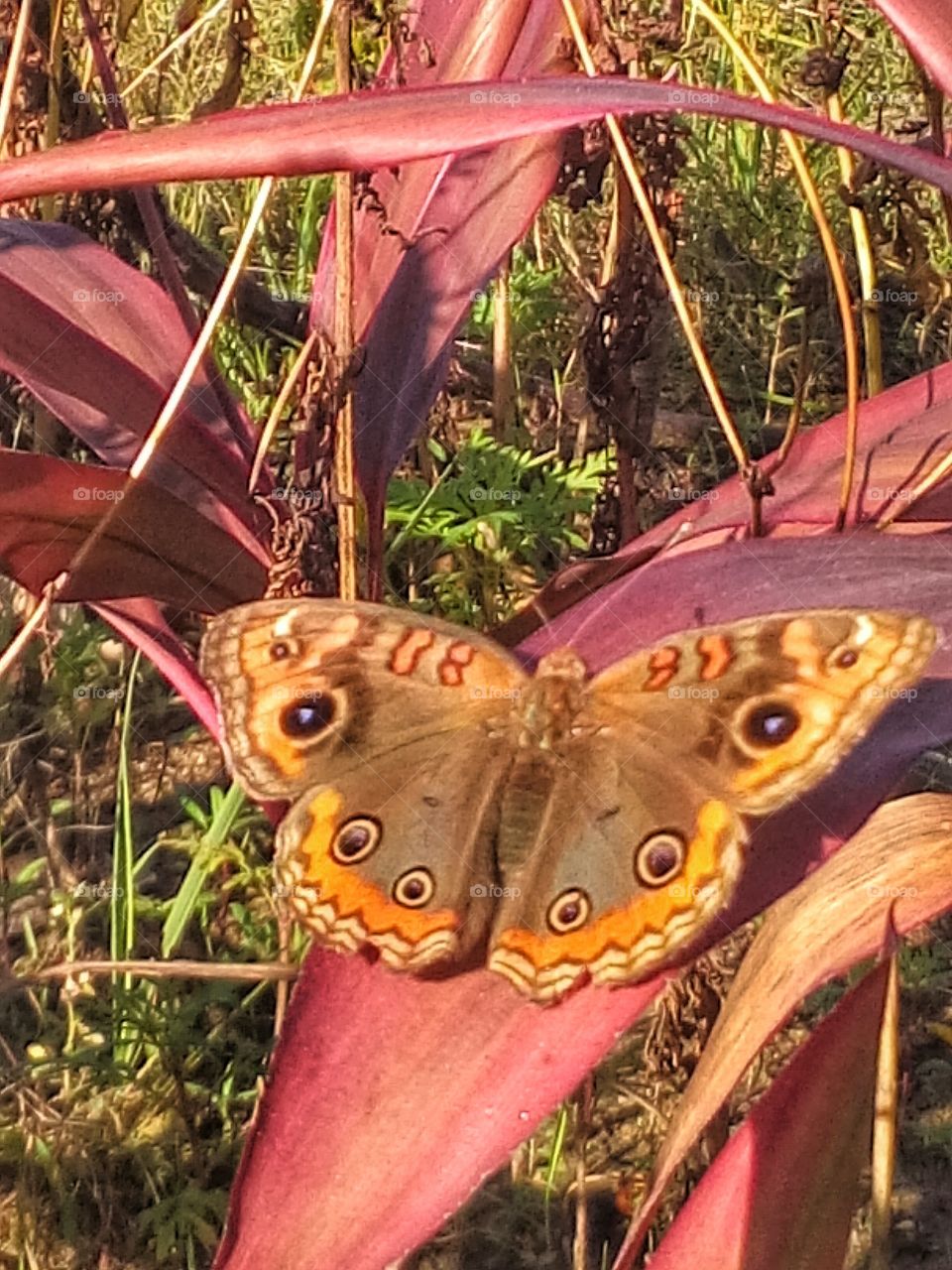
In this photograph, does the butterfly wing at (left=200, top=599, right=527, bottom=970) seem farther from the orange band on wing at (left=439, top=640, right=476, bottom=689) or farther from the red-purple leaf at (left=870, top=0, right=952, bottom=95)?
the red-purple leaf at (left=870, top=0, right=952, bottom=95)

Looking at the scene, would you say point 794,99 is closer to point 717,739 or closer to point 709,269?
point 709,269

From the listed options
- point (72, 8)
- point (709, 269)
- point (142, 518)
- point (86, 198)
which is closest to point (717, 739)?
point (142, 518)

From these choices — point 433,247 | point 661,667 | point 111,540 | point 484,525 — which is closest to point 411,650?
point 661,667

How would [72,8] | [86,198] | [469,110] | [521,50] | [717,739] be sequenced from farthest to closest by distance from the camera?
[72,8]
[86,198]
[521,50]
[717,739]
[469,110]

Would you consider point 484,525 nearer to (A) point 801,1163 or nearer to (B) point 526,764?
(B) point 526,764

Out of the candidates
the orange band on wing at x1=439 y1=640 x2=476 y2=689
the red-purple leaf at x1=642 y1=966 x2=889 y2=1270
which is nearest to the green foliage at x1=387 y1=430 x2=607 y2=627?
the orange band on wing at x1=439 y1=640 x2=476 y2=689

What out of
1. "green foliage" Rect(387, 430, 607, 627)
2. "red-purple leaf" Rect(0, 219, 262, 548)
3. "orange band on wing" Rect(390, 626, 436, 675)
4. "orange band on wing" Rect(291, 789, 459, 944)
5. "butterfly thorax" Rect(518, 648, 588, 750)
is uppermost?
"red-purple leaf" Rect(0, 219, 262, 548)

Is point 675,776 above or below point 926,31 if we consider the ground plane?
below
